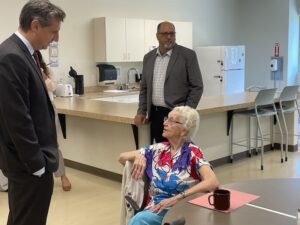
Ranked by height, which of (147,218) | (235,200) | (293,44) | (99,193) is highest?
(293,44)

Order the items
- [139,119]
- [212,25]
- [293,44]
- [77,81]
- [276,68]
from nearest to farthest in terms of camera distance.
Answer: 1. [139,119]
2. [77,81]
3. [276,68]
4. [293,44]
5. [212,25]

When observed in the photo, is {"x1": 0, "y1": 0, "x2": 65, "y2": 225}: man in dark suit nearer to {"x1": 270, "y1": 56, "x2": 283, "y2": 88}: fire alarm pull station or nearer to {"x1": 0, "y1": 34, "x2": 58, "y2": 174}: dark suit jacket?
{"x1": 0, "y1": 34, "x2": 58, "y2": 174}: dark suit jacket

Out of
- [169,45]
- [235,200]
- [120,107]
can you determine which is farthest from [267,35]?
[235,200]

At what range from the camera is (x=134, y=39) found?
676 centimetres

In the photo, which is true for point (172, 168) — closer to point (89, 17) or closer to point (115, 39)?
point (115, 39)

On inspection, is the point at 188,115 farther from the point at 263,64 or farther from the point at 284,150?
the point at 263,64

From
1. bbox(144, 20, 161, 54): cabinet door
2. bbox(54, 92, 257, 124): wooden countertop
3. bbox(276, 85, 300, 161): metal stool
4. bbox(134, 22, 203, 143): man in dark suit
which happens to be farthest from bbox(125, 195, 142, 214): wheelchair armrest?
bbox(144, 20, 161, 54): cabinet door

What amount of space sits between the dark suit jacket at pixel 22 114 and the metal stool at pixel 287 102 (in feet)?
13.1

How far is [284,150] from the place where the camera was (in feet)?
18.7

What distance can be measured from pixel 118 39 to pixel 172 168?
15.0ft

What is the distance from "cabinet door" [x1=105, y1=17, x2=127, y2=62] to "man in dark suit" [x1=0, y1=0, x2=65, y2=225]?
183 inches

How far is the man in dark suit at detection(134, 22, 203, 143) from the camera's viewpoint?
3.51 m

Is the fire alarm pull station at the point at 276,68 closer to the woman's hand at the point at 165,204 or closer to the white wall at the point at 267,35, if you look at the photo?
the white wall at the point at 267,35

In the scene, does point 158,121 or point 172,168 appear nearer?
point 172,168
